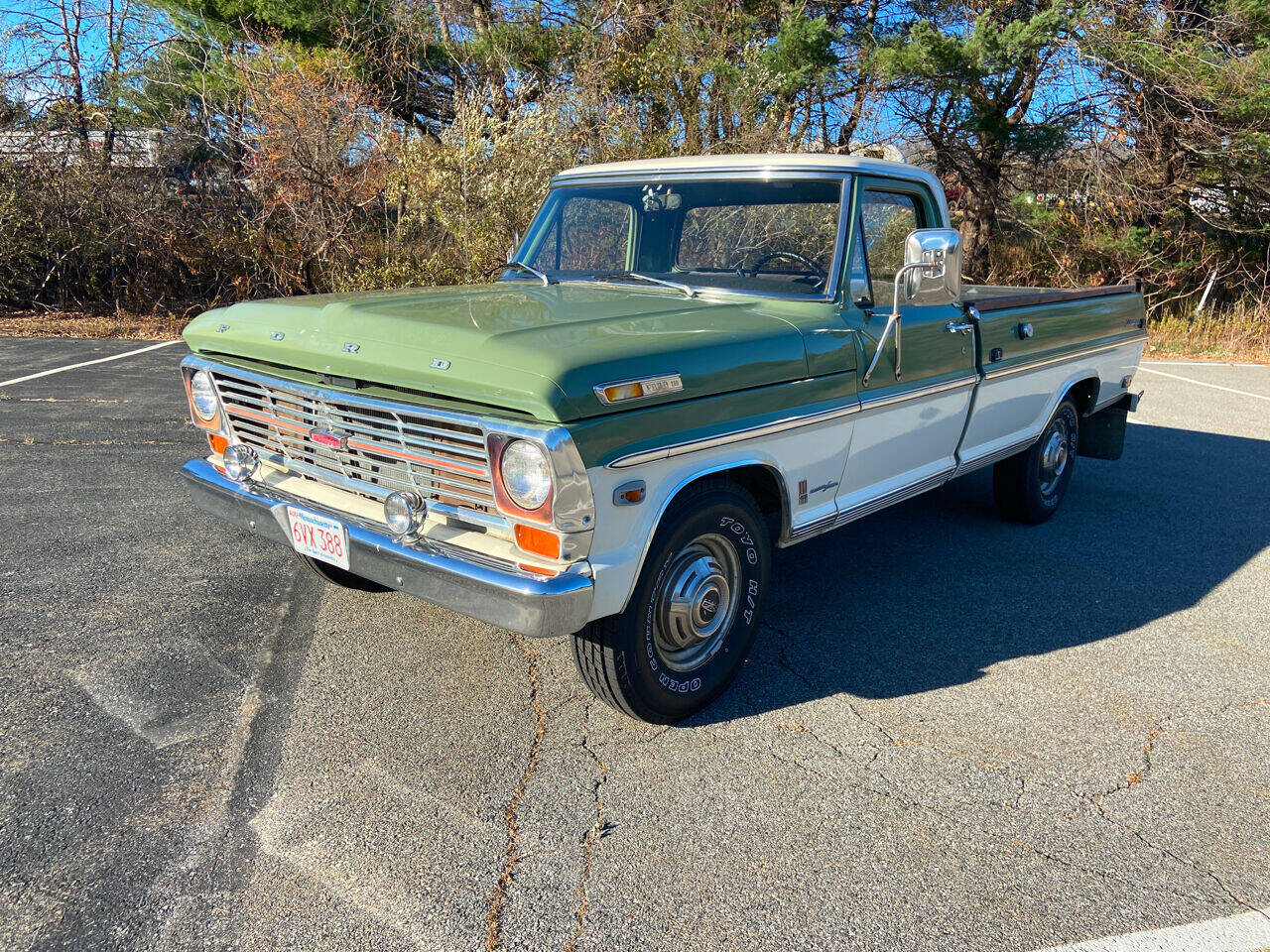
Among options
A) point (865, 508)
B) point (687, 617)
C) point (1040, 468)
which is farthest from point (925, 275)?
point (1040, 468)

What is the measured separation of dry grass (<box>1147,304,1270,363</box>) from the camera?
13883 mm

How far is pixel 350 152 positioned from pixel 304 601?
10.1m

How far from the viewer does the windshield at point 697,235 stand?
12.6ft

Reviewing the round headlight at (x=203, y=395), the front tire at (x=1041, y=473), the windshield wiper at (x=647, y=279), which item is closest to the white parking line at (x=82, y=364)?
the round headlight at (x=203, y=395)

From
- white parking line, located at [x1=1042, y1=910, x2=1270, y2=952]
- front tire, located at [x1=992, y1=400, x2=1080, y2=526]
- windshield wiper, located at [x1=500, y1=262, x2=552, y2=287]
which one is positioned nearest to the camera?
white parking line, located at [x1=1042, y1=910, x2=1270, y2=952]

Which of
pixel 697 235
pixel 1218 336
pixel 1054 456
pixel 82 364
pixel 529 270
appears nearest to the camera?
pixel 697 235

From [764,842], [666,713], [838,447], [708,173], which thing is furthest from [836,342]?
[764,842]

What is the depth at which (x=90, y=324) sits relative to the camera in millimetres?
12273

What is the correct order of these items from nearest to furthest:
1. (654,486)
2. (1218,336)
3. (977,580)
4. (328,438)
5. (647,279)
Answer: (654,486) < (328,438) < (647,279) < (977,580) < (1218,336)

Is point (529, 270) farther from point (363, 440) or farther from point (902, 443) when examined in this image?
point (902, 443)

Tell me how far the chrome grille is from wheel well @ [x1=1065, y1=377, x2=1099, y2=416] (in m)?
4.54

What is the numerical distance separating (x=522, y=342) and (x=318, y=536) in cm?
105

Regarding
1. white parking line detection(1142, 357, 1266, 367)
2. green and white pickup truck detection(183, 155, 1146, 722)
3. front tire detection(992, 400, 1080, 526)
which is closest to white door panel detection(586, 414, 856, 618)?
green and white pickup truck detection(183, 155, 1146, 722)

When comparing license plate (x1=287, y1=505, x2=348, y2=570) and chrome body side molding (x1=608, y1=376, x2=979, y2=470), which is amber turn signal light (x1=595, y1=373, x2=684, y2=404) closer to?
chrome body side molding (x1=608, y1=376, x2=979, y2=470)
